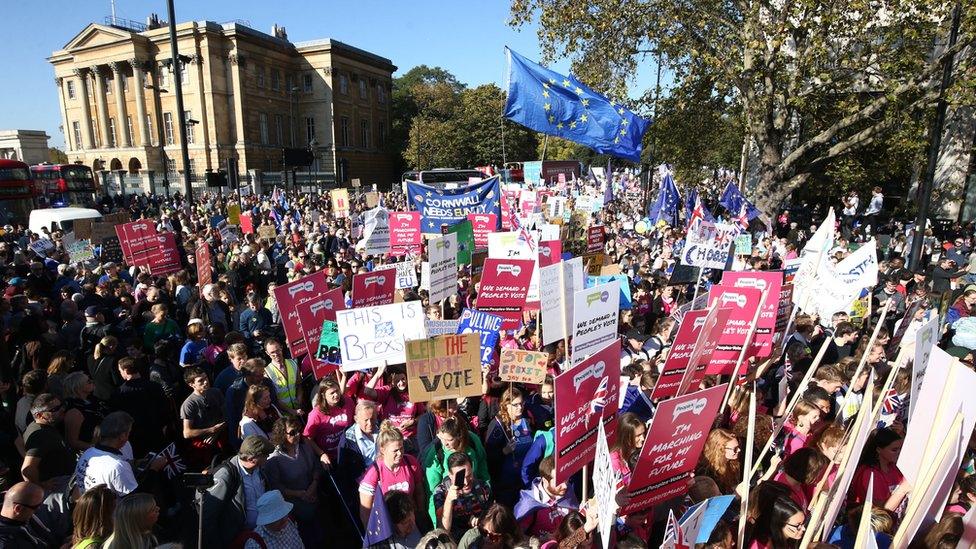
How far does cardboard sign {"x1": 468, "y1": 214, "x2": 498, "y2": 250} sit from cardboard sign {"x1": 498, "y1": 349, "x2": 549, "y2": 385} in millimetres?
7027

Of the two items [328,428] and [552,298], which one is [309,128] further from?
[328,428]

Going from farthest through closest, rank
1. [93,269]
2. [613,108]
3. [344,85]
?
[344,85] → [93,269] → [613,108]

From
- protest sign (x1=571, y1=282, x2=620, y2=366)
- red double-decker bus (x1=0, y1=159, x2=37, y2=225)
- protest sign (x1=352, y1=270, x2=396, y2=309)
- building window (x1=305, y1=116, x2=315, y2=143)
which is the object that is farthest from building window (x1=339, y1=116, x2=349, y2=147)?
protest sign (x1=571, y1=282, x2=620, y2=366)

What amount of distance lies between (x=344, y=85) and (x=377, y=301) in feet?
188

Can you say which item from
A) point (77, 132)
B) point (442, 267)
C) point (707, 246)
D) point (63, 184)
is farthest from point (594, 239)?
point (77, 132)

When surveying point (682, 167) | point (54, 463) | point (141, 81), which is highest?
point (141, 81)

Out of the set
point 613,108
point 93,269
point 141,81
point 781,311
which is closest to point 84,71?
point 141,81

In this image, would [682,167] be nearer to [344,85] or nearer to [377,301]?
[377,301]

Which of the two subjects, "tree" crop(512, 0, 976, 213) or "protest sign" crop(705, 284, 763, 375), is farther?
"tree" crop(512, 0, 976, 213)

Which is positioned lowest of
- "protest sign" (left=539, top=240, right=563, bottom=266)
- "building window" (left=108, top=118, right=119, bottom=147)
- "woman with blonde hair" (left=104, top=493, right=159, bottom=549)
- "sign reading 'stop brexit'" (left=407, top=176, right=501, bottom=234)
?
"woman with blonde hair" (left=104, top=493, right=159, bottom=549)

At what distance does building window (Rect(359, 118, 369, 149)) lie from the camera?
63409mm

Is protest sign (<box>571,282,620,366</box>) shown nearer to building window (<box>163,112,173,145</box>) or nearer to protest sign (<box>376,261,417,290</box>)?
protest sign (<box>376,261,417,290</box>)

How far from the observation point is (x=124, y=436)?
4.15 meters

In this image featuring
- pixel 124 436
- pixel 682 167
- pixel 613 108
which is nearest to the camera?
pixel 124 436
